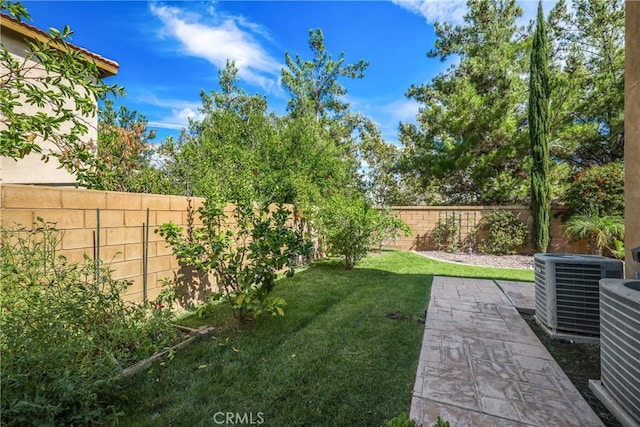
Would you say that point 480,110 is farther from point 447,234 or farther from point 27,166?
point 27,166

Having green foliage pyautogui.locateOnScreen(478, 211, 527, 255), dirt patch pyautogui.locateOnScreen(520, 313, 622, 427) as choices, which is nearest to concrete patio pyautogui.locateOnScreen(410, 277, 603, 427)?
dirt patch pyautogui.locateOnScreen(520, 313, 622, 427)

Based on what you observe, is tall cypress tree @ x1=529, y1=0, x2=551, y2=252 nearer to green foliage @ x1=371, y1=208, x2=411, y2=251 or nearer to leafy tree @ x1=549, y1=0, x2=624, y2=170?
leafy tree @ x1=549, y1=0, x2=624, y2=170

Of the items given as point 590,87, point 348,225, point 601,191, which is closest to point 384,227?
point 348,225

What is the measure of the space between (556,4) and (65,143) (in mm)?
16087

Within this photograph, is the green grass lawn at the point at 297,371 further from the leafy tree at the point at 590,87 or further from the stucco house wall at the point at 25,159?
the leafy tree at the point at 590,87

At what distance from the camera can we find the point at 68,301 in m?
2.04

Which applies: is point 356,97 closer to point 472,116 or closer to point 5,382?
point 472,116

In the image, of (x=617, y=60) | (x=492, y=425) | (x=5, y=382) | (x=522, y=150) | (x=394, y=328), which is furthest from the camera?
(x=522, y=150)

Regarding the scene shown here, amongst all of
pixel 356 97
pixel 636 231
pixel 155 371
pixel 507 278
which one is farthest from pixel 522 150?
pixel 155 371

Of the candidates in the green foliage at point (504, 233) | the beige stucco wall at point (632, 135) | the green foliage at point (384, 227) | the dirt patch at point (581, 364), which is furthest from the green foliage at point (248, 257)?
the green foliage at point (504, 233)

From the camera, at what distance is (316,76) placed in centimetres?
1489

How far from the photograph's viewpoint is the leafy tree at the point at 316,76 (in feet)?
46.7

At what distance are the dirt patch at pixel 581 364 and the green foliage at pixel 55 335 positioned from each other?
127 inches

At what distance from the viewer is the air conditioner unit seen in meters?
2.84
